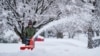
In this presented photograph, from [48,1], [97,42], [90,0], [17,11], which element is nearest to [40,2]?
[48,1]

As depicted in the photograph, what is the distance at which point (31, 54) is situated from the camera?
9.52 metres

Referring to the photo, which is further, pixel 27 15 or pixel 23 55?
pixel 27 15

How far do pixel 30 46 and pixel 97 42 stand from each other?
15.7 ft

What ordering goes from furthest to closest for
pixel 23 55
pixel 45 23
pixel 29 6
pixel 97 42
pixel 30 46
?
1. pixel 45 23
2. pixel 29 6
3. pixel 97 42
4. pixel 30 46
5. pixel 23 55

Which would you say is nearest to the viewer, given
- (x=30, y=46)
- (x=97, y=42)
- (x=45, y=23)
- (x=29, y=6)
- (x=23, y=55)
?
(x=23, y=55)

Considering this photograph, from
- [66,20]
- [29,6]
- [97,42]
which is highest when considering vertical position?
[29,6]

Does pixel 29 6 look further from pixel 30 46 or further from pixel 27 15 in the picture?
pixel 30 46

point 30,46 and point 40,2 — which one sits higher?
point 40,2

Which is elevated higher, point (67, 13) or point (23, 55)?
point (67, 13)

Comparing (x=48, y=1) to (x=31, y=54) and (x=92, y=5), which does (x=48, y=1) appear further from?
(x=31, y=54)

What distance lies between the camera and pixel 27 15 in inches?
571

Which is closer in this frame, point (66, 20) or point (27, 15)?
point (27, 15)

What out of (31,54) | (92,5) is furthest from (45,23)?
(31,54)

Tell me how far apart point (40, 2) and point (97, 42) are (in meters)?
4.54
